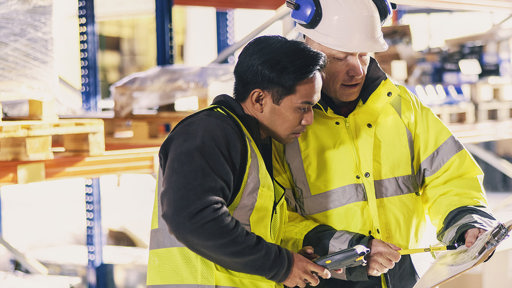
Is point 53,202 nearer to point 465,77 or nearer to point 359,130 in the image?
point 465,77

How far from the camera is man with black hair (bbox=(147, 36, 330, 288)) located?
161cm

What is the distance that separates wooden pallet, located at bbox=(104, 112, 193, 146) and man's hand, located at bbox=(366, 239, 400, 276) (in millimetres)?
2112

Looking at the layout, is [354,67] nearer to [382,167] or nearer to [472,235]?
[382,167]

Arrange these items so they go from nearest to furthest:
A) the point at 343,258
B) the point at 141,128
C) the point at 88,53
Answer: the point at 343,258, the point at 141,128, the point at 88,53

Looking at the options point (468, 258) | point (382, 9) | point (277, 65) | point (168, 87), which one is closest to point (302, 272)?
point (468, 258)

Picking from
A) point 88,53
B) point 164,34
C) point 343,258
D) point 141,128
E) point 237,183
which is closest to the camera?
point 237,183

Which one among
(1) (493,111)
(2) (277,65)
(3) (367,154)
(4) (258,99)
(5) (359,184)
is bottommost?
(1) (493,111)

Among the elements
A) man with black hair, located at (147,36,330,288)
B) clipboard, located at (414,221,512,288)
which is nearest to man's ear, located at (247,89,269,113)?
man with black hair, located at (147,36,330,288)

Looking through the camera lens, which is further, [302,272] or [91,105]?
[91,105]

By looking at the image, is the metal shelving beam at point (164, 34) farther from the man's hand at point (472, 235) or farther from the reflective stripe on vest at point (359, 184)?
the man's hand at point (472, 235)

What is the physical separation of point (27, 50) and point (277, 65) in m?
1.76

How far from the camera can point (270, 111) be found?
1.91m

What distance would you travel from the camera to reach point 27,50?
9.90ft

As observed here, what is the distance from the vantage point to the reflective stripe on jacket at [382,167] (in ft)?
7.16
